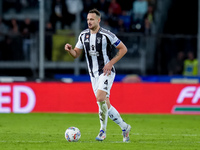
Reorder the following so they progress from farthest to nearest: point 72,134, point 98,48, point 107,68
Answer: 1. point 98,48
2. point 107,68
3. point 72,134

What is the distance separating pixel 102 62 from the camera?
896 cm

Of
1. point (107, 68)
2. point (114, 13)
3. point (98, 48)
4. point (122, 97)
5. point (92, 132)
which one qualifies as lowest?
point (122, 97)

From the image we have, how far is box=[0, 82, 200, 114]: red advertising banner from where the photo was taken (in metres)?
15.9

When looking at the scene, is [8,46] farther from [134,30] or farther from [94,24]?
[94,24]

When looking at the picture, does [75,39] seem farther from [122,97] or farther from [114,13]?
[114,13]

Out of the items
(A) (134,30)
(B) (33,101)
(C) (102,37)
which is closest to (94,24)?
(C) (102,37)

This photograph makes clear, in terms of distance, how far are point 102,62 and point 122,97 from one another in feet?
23.4

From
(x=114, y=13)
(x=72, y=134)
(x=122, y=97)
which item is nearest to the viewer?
(x=72, y=134)

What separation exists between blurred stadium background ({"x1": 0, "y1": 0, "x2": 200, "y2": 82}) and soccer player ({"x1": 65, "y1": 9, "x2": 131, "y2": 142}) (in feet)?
24.4

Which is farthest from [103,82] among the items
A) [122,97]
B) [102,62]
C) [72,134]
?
[122,97]

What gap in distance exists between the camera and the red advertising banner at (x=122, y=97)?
1589cm

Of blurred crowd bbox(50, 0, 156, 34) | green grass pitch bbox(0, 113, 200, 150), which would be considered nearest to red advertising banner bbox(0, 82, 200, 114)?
green grass pitch bbox(0, 113, 200, 150)

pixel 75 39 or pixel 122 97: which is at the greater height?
pixel 75 39

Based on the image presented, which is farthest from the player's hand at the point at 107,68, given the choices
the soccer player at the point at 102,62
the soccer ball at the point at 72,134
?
the soccer ball at the point at 72,134
